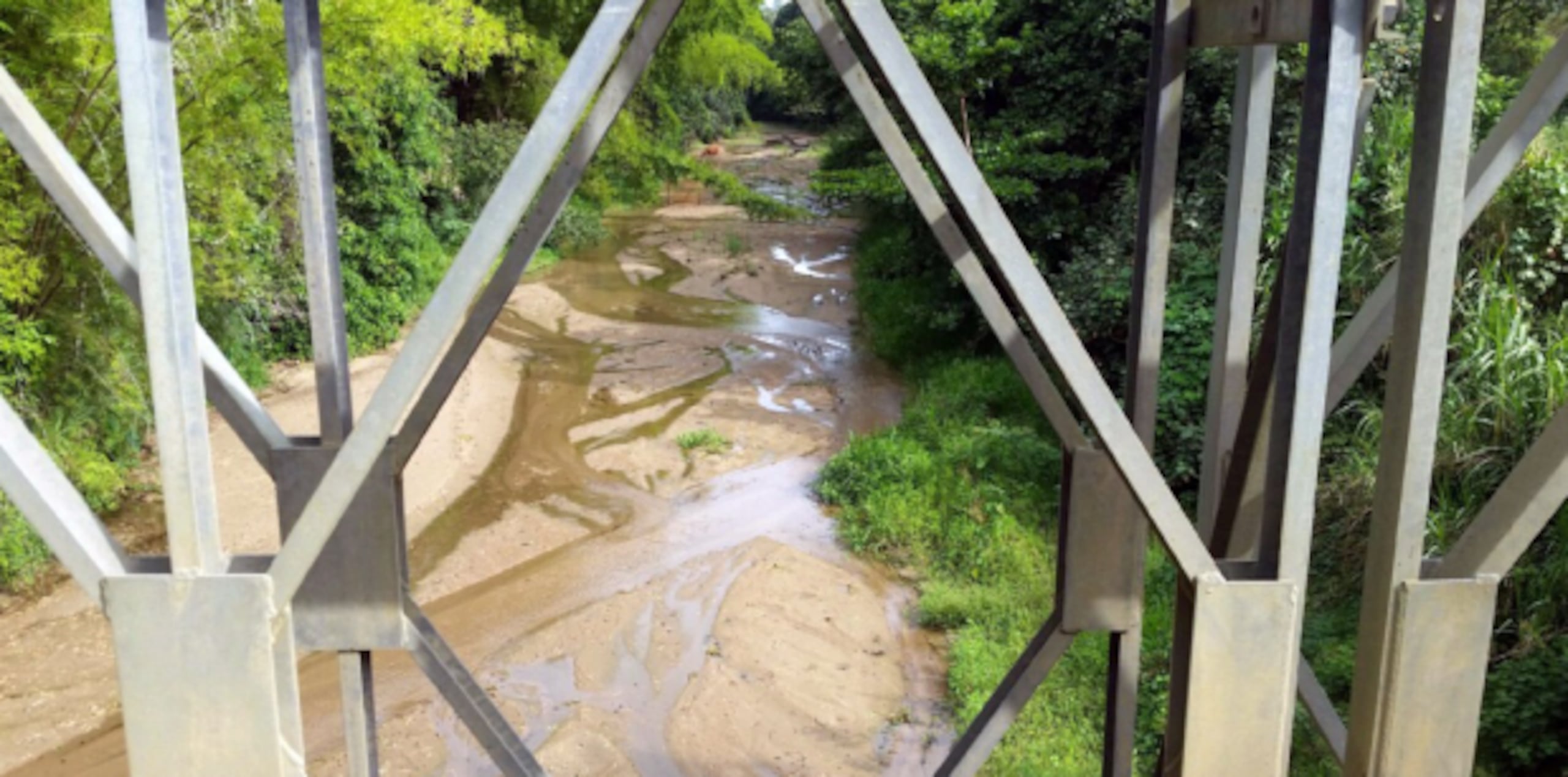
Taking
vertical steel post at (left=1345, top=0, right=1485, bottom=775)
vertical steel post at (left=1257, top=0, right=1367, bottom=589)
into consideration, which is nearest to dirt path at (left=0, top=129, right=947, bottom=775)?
vertical steel post at (left=1345, top=0, right=1485, bottom=775)

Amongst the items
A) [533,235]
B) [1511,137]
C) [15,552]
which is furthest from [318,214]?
[15,552]

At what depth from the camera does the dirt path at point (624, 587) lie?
7.26m

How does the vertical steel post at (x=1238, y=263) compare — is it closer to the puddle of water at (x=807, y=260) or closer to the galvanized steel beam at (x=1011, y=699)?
the galvanized steel beam at (x=1011, y=699)

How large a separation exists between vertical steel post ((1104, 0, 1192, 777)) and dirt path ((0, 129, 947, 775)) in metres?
4.40

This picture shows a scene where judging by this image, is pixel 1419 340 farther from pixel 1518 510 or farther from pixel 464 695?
pixel 464 695

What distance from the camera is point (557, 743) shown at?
280 inches

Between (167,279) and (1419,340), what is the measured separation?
255 centimetres

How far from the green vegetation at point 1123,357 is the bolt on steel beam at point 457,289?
5.04m

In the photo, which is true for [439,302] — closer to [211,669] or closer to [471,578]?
[211,669]

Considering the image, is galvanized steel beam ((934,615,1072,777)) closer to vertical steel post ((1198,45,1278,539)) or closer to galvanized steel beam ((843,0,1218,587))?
vertical steel post ((1198,45,1278,539))

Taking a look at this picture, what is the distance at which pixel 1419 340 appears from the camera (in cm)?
241

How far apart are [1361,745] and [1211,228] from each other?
829 cm

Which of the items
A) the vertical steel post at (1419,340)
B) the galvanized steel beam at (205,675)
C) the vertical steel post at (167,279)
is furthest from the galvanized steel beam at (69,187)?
the vertical steel post at (1419,340)

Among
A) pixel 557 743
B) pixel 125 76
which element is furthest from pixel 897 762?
pixel 125 76
